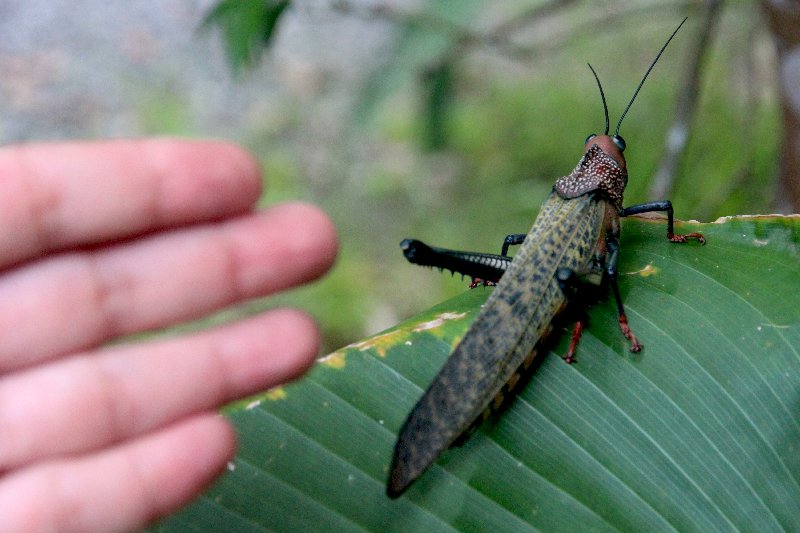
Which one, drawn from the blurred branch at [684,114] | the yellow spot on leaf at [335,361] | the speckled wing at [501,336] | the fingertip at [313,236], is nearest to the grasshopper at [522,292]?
the speckled wing at [501,336]

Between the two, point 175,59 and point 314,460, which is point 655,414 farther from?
point 175,59

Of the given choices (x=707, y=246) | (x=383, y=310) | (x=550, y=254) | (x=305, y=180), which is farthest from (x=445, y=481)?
(x=305, y=180)

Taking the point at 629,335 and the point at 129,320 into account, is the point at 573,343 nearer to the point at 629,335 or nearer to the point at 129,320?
the point at 629,335

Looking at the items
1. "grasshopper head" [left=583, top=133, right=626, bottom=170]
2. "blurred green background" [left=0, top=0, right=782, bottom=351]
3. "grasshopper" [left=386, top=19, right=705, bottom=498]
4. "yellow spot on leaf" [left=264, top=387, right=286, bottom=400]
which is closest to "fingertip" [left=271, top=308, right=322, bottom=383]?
"yellow spot on leaf" [left=264, top=387, right=286, bottom=400]

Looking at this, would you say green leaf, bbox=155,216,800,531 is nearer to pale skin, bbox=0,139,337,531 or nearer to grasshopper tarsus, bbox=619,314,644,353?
grasshopper tarsus, bbox=619,314,644,353

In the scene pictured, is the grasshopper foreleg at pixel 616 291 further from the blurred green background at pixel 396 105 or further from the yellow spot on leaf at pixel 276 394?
the blurred green background at pixel 396 105
